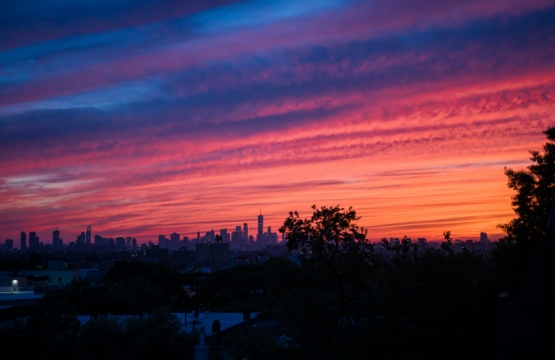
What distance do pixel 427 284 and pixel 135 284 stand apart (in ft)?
121

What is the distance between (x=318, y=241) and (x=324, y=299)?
8.17 meters

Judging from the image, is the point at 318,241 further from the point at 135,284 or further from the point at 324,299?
the point at 135,284

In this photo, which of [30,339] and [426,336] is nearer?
[426,336]

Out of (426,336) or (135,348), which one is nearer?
(426,336)

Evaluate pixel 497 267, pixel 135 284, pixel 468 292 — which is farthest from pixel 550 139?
pixel 135 284

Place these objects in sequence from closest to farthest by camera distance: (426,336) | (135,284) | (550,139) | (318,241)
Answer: (426,336) < (550,139) < (318,241) < (135,284)

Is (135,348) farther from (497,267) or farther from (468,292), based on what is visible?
(497,267)

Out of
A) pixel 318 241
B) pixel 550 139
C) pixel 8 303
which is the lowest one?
pixel 8 303

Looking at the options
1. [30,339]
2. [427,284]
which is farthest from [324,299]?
[30,339]

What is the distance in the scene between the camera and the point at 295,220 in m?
28.8

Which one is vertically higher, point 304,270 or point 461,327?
point 304,270

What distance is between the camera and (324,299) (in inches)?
790

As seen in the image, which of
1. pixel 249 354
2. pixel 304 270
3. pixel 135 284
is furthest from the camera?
pixel 135 284

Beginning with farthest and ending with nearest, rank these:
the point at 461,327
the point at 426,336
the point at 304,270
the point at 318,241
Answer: the point at 304,270
the point at 318,241
the point at 461,327
the point at 426,336
